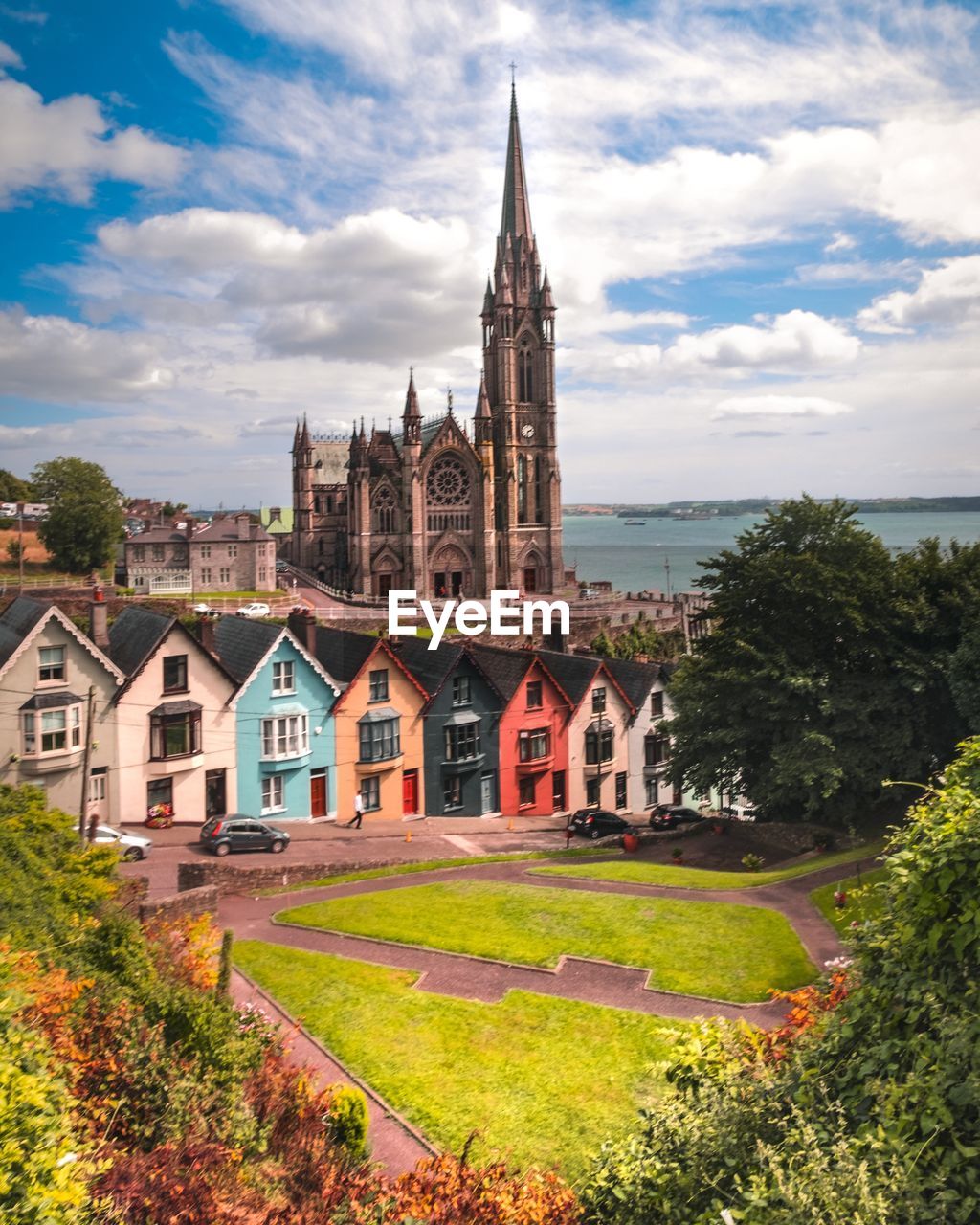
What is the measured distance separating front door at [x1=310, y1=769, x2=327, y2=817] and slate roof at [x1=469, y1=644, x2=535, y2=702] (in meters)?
8.32

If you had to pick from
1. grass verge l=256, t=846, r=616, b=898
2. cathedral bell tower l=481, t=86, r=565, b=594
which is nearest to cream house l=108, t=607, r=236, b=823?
grass verge l=256, t=846, r=616, b=898

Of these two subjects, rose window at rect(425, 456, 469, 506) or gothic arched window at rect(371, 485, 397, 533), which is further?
rose window at rect(425, 456, 469, 506)

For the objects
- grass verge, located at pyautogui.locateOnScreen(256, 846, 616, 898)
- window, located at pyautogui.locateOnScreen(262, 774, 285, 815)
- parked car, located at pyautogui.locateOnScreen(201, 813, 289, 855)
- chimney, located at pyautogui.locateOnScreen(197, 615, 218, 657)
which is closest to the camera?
grass verge, located at pyautogui.locateOnScreen(256, 846, 616, 898)

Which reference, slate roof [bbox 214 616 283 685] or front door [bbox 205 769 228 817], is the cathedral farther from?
front door [bbox 205 769 228 817]

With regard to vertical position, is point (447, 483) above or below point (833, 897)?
above

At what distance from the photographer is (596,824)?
3694 centimetres

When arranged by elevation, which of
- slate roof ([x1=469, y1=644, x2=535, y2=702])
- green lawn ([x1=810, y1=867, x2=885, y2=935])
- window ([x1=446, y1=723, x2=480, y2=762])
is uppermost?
slate roof ([x1=469, y1=644, x2=535, y2=702])

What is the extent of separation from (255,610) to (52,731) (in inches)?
1389

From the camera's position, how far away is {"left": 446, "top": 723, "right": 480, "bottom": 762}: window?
40219 mm

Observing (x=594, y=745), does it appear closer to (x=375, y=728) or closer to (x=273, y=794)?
(x=375, y=728)

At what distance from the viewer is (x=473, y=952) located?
784 inches

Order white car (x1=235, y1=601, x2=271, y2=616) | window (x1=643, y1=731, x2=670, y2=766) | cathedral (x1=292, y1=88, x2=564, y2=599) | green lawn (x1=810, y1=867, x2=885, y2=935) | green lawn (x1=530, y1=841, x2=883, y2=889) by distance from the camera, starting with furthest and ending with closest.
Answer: cathedral (x1=292, y1=88, x2=564, y2=599), white car (x1=235, y1=601, x2=271, y2=616), window (x1=643, y1=731, x2=670, y2=766), green lawn (x1=530, y1=841, x2=883, y2=889), green lawn (x1=810, y1=867, x2=885, y2=935)

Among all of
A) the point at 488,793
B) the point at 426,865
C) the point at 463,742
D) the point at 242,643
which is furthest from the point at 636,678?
the point at 426,865

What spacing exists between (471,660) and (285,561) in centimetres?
8185
